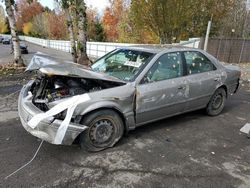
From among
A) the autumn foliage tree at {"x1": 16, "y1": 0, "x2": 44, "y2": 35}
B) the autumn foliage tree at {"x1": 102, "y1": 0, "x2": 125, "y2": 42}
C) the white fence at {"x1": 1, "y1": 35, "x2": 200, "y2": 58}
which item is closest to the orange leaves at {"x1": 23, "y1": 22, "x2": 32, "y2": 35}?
the autumn foliage tree at {"x1": 16, "y1": 0, "x2": 44, "y2": 35}

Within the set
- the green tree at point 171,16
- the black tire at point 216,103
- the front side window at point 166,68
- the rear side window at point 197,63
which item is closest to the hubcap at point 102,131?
the front side window at point 166,68

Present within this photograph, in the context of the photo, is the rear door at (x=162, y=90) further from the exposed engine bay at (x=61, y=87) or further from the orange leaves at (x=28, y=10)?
the orange leaves at (x=28, y=10)

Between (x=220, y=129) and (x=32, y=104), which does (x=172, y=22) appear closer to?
(x=220, y=129)

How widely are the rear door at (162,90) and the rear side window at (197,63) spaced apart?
22 centimetres

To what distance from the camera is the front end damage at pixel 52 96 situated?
3299mm

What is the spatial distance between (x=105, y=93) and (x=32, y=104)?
1115mm

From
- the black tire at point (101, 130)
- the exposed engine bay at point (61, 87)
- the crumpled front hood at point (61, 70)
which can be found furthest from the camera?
the exposed engine bay at point (61, 87)

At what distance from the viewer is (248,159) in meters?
3.69

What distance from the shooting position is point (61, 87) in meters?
3.91

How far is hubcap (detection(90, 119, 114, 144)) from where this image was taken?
3629 mm

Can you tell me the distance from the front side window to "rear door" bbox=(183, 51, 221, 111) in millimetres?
217

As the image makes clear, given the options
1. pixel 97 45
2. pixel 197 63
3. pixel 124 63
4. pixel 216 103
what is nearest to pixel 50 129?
pixel 124 63

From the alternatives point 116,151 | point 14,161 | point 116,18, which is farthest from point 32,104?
point 116,18

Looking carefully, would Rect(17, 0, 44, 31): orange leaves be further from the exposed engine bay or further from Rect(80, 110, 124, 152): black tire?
Rect(80, 110, 124, 152): black tire
